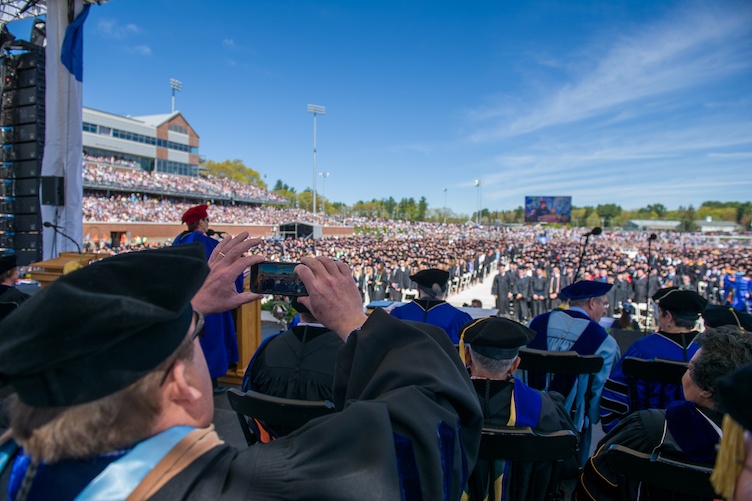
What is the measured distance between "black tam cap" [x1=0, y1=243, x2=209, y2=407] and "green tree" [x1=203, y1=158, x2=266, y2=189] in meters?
81.6

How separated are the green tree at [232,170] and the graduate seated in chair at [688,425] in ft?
266

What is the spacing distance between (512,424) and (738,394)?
1215 mm

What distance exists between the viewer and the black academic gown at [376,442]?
689 millimetres

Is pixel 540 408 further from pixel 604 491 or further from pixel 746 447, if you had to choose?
pixel 746 447

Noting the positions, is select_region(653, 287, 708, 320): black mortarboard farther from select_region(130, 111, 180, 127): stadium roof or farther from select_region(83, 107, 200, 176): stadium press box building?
select_region(130, 111, 180, 127): stadium roof

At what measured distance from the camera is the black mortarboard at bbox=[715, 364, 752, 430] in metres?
0.88

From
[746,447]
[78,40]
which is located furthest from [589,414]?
[78,40]

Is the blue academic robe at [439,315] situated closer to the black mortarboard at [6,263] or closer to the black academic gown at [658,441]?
the black academic gown at [658,441]

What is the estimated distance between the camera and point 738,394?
90cm

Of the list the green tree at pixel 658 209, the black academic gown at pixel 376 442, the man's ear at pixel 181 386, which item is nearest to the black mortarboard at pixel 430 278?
A: the black academic gown at pixel 376 442

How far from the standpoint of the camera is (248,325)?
4.80m

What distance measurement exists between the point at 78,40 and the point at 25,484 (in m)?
7.52

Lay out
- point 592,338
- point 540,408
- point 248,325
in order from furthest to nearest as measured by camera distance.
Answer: point 248,325 < point 592,338 < point 540,408

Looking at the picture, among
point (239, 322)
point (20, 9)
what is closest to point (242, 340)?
point (239, 322)
